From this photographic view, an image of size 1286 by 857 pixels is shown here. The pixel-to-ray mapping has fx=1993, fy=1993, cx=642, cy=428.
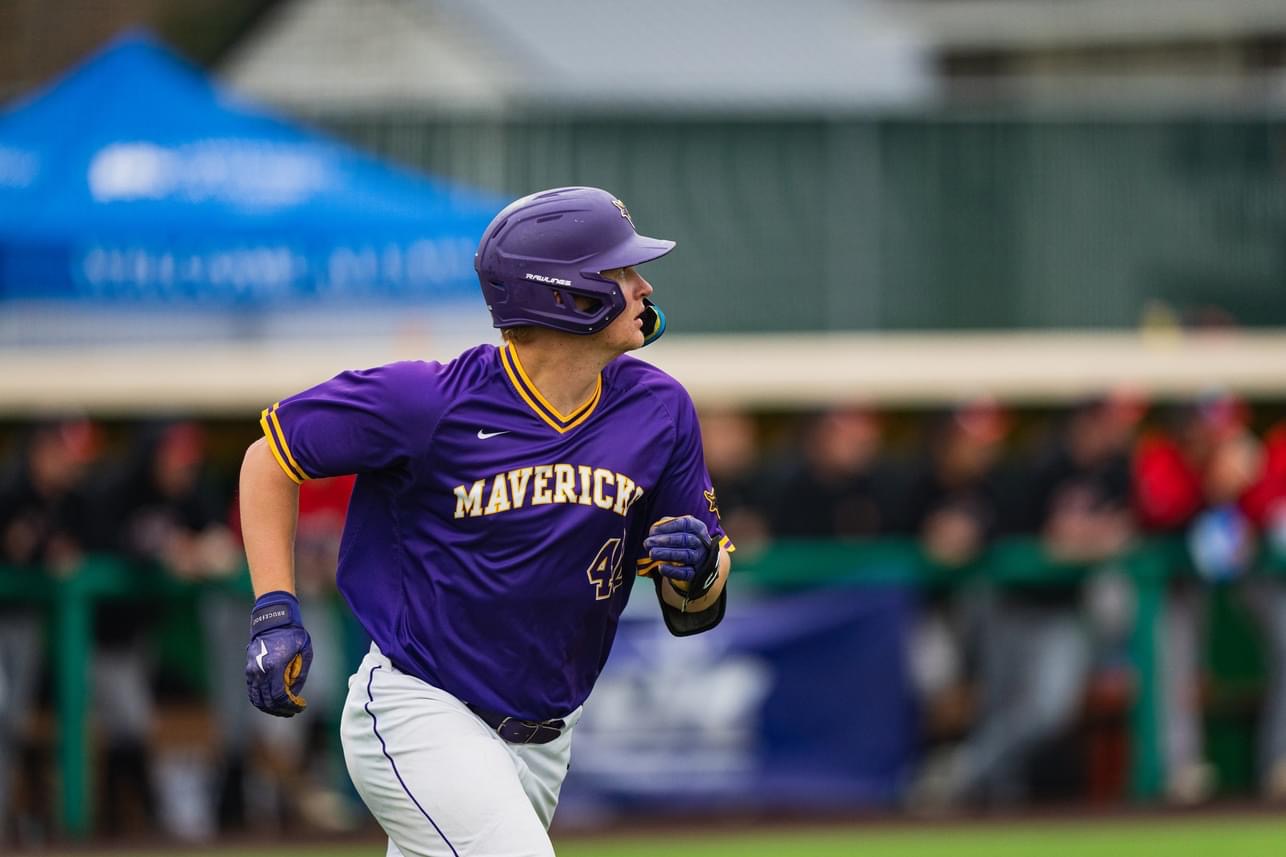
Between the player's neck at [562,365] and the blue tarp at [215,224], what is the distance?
526 centimetres

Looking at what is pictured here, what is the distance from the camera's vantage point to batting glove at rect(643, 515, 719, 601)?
14.3ft

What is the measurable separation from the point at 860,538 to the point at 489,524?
6.53 m

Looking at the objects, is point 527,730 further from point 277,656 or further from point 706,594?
point 277,656

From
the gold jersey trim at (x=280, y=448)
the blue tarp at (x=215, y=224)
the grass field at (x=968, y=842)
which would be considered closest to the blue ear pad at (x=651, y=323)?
the gold jersey trim at (x=280, y=448)

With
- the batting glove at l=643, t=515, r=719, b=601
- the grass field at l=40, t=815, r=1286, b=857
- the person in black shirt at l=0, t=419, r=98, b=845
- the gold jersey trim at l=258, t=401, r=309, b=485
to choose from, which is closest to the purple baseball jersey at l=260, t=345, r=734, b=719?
the gold jersey trim at l=258, t=401, r=309, b=485

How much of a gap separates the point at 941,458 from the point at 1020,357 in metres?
2.89

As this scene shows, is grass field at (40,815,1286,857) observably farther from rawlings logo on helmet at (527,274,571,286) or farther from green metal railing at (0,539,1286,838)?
rawlings logo on helmet at (527,274,571,286)

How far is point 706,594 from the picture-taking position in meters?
4.65

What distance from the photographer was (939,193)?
14000 mm

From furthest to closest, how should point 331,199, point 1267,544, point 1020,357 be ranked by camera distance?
point 1020,357
point 1267,544
point 331,199

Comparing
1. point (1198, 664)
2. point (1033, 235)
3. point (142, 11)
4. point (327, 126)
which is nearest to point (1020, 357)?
point (1033, 235)

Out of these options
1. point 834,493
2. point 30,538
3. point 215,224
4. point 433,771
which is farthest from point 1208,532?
point 433,771

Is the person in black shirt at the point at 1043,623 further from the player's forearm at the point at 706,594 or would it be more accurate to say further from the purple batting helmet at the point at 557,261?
the purple batting helmet at the point at 557,261

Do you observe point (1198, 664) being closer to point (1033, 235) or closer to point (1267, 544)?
point (1267, 544)
